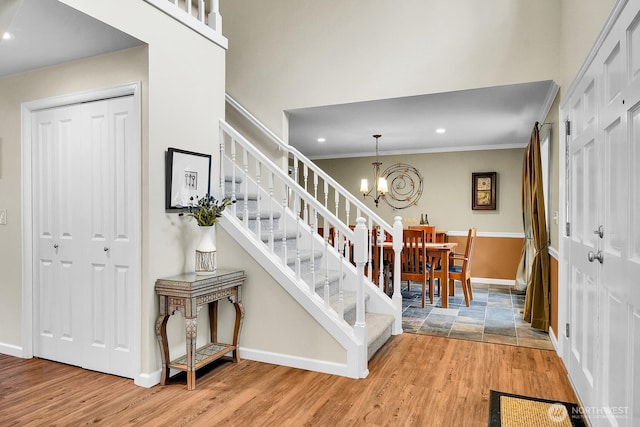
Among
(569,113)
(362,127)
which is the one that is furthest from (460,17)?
(362,127)

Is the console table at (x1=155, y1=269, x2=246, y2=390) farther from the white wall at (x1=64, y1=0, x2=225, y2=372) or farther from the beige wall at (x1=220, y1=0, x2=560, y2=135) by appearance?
the beige wall at (x1=220, y1=0, x2=560, y2=135)

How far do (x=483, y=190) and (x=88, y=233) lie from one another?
19.8 ft

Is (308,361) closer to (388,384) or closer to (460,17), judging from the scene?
(388,384)

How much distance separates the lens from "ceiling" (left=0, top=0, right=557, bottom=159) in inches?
97.7

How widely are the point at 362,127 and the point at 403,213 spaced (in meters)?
2.58

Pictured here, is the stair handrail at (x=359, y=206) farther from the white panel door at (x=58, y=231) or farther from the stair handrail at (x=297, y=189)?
the white panel door at (x=58, y=231)

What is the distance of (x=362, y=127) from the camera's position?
18.2 ft

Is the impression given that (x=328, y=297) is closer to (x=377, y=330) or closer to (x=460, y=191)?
(x=377, y=330)

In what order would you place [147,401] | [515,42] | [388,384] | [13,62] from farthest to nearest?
[515,42]
[13,62]
[388,384]
[147,401]

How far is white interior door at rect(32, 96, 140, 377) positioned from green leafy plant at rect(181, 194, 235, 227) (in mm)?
409

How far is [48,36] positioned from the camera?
8.63 ft

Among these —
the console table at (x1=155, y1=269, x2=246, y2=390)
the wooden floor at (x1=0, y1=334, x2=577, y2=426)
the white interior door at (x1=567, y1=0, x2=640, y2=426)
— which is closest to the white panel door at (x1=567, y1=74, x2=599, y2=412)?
the white interior door at (x1=567, y1=0, x2=640, y2=426)

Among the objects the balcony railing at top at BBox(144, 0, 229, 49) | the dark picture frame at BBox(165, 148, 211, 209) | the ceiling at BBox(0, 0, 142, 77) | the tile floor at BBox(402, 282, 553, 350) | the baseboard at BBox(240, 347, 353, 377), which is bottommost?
the tile floor at BBox(402, 282, 553, 350)

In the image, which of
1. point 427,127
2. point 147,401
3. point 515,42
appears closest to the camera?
point 147,401
